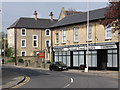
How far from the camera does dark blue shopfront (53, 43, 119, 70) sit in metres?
38.2

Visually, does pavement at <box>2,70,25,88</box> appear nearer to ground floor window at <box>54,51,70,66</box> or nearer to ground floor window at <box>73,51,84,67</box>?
ground floor window at <box>73,51,84,67</box>

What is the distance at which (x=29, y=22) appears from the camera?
75.8m

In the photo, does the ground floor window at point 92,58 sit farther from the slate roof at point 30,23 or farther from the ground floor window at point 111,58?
the slate roof at point 30,23

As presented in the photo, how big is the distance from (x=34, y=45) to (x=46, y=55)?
48.3ft

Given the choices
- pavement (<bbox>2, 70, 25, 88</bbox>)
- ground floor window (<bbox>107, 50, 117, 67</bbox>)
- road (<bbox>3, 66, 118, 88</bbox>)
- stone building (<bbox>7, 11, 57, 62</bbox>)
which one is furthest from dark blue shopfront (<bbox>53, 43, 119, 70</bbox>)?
stone building (<bbox>7, 11, 57, 62</bbox>)

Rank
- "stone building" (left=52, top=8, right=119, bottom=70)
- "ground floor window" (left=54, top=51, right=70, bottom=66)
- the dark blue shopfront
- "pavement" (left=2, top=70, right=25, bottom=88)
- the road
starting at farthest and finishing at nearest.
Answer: "ground floor window" (left=54, top=51, right=70, bottom=66) → "stone building" (left=52, top=8, right=119, bottom=70) → the dark blue shopfront → "pavement" (left=2, top=70, right=25, bottom=88) → the road

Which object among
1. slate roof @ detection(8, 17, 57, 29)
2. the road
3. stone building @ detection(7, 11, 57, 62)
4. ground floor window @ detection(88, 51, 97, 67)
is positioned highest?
slate roof @ detection(8, 17, 57, 29)

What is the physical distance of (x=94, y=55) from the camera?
137ft

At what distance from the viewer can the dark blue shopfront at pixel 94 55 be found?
38.2 meters

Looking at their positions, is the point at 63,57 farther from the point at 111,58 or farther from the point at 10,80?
the point at 10,80

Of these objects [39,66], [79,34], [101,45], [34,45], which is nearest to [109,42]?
[101,45]

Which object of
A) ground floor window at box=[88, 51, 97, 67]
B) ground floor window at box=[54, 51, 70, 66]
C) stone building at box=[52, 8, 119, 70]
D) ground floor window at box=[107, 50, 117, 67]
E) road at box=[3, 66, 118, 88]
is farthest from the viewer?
ground floor window at box=[54, 51, 70, 66]

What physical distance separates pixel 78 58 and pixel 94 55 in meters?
4.30

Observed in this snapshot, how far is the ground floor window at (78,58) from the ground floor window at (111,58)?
20.4 feet
